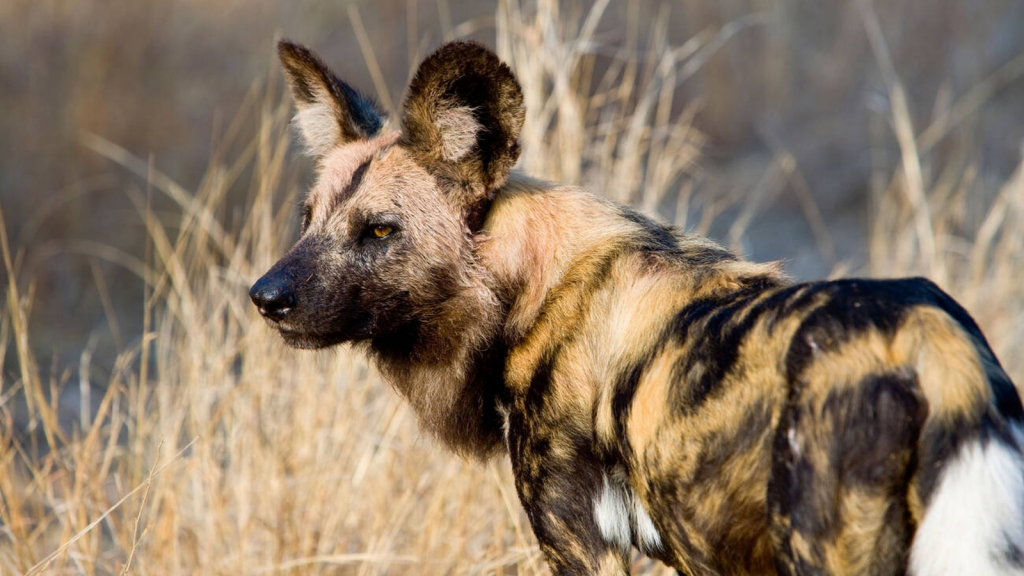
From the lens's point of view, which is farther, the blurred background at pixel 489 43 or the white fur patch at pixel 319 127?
the blurred background at pixel 489 43

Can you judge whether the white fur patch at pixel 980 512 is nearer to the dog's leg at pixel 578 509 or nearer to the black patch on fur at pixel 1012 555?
the black patch on fur at pixel 1012 555

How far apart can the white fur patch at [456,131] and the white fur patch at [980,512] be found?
150 centimetres

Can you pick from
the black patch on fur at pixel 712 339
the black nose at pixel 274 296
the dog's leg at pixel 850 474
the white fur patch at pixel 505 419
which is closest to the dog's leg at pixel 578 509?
the white fur patch at pixel 505 419

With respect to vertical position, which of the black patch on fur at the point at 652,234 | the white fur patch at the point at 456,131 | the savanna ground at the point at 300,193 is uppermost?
the white fur patch at the point at 456,131

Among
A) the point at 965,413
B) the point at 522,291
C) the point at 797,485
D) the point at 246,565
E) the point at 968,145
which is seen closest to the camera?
the point at 965,413

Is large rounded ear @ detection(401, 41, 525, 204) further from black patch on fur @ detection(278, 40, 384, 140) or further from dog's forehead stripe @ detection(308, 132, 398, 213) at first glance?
black patch on fur @ detection(278, 40, 384, 140)

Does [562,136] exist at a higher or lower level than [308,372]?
higher

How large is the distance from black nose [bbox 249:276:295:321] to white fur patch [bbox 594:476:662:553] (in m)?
0.91

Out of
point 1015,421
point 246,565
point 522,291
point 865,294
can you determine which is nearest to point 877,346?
point 865,294

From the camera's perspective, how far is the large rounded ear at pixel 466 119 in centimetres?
264

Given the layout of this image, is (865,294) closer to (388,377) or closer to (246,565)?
(388,377)

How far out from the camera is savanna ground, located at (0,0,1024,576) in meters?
3.52

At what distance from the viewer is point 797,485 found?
1860mm

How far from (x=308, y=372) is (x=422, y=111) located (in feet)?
5.01
